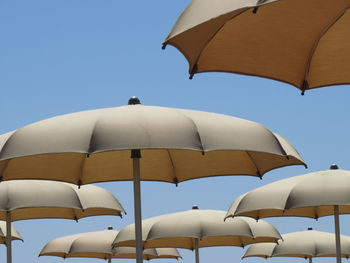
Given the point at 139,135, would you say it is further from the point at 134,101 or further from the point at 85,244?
the point at 85,244

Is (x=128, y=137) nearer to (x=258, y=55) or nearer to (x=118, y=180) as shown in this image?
(x=258, y=55)

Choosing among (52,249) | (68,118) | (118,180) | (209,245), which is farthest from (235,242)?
(68,118)

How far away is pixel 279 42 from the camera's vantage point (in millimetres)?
5344

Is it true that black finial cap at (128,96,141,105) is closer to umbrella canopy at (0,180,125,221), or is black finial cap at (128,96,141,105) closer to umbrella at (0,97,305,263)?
umbrella at (0,97,305,263)

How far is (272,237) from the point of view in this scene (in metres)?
15.1

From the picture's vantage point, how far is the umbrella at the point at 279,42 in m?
4.91

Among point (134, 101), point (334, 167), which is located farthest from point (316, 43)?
point (334, 167)

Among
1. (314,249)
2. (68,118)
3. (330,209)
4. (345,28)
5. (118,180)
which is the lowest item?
(314,249)

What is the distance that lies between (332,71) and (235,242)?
11261mm

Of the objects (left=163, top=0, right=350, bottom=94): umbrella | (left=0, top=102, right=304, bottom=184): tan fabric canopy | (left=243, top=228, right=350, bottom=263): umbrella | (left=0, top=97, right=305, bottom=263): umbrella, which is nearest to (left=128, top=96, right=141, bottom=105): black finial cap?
(left=0, top=97, right=305, bottom=263): umbrella

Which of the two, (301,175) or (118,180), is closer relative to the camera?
(118,180)

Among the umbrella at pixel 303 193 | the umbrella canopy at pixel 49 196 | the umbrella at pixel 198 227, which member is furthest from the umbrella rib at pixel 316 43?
the umbrella at pixel 198 227

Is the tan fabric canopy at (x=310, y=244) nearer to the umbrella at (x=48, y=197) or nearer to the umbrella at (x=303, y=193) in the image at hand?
the umbrella at (x=303, y=193)

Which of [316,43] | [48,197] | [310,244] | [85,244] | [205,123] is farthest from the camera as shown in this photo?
[85,244]
